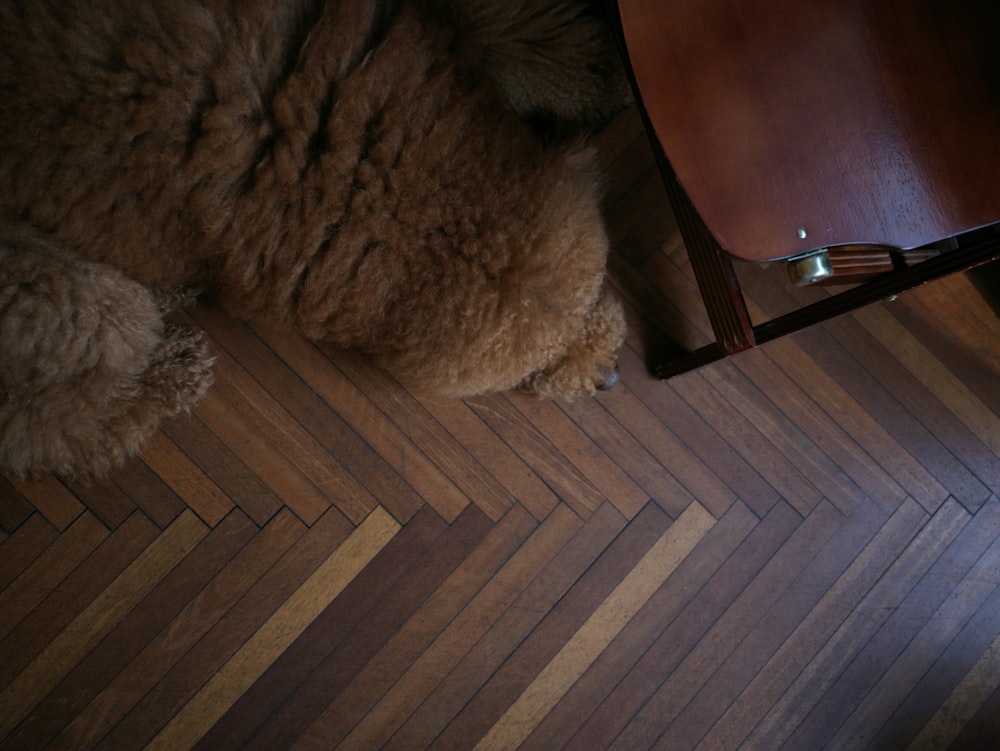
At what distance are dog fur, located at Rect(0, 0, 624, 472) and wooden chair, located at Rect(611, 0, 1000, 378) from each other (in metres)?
0.26

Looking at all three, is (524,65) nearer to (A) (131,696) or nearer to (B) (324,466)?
(B) (324,466)

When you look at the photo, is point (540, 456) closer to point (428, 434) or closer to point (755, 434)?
point (428, 434)

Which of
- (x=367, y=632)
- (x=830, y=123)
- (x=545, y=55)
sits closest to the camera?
(x=830, y=123)

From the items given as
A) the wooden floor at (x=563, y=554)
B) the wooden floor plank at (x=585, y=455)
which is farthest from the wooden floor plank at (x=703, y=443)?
the wooden floor plank at (x=585, y=455)

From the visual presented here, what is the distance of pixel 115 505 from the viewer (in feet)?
4.89

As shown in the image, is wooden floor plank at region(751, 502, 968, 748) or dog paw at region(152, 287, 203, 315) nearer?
dog paw at region(152, 287, 203, 315)

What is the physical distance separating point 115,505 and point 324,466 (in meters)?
0.45

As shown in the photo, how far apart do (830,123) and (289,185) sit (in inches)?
33.1

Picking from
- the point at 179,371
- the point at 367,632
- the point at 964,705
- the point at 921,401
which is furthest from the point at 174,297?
the point at 964,705

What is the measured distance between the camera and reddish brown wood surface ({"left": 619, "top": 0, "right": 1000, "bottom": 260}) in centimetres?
Result: 103

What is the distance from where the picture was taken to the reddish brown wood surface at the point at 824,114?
3.37ft

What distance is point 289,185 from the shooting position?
3.55ft

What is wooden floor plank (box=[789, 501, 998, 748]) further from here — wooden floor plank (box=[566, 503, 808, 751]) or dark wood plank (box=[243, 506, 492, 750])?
dark wood plank (box=[243, 506, 492, 750])

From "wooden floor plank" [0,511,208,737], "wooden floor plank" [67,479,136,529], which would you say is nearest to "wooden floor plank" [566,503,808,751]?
"wooden floor plank" [0,511,208,737]
